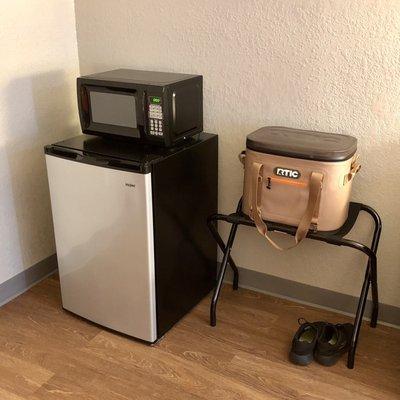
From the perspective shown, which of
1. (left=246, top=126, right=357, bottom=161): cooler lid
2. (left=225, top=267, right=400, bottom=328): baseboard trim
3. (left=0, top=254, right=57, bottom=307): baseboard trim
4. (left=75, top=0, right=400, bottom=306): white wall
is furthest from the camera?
(left=0, top=254, right=57, bottom=307): baseboard trim

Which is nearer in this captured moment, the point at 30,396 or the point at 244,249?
the point at 30,396

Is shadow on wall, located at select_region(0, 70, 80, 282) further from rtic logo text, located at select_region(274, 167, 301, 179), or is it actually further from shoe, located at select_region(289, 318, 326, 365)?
shoe, located at select_region(289, 318, 326, 365)

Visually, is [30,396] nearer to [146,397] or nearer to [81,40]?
[146,397]

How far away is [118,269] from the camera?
1931 millimetres

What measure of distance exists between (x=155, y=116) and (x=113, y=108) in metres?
0.20

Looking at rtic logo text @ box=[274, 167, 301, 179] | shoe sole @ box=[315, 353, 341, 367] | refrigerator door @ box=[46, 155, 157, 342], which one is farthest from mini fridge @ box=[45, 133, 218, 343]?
shoe sole @ box=[315, 353, 341, 367]

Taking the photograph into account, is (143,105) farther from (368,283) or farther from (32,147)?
(368,283)

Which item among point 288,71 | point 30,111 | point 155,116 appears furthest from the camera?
point 30,111

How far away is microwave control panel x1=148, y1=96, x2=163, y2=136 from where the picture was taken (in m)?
1.81

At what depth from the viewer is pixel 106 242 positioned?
1916 mm

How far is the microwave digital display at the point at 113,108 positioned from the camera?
1.88 meters

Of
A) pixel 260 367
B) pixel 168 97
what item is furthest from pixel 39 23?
pixel 260 367

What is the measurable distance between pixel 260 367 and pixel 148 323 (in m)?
0.46

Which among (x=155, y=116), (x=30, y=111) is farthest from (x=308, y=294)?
(x=30, y=111)
